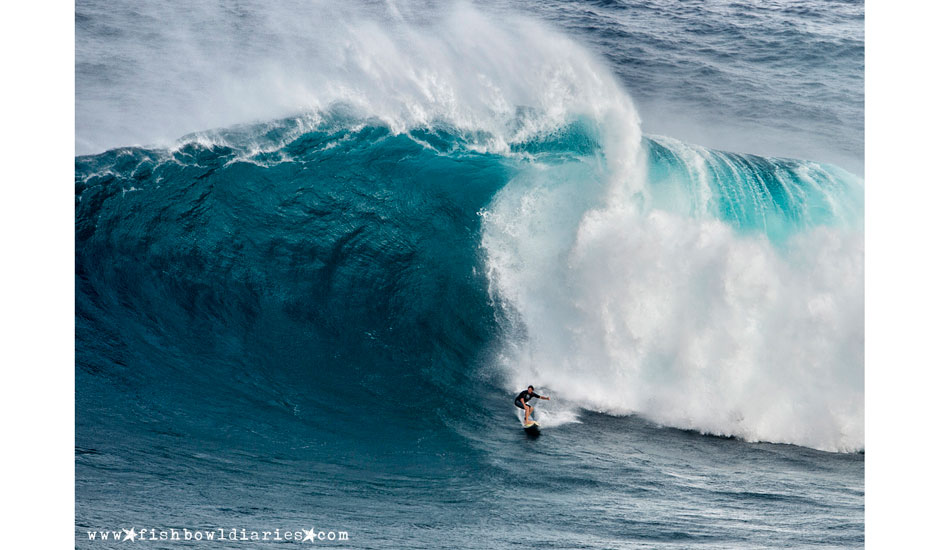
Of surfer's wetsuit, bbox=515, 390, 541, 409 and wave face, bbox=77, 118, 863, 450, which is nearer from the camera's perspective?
surfer's wetsuit, bbox=515, 390, 541, 409

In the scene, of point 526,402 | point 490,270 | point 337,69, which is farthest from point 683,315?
point 337,69

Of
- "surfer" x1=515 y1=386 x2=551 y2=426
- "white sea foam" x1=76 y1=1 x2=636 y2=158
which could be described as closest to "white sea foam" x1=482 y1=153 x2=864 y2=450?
"surfer" x1=515 y1=386 x2=551 y2=426

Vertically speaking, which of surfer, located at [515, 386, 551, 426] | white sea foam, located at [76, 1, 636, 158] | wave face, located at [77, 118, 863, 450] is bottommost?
surfer, located at [515, 386, 551, 426]

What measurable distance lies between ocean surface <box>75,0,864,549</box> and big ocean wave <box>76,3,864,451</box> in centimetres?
3

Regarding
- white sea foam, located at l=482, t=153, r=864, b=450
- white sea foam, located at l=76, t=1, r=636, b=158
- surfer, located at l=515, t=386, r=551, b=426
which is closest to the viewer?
surfer, located at l=515, t=386, r=551, b=426

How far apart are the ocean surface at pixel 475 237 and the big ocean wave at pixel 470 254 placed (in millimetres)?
26

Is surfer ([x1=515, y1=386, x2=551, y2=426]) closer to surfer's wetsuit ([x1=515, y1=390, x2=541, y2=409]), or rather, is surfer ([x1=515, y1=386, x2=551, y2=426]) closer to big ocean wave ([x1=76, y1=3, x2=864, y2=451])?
surfer's wetsuit ([x1=515, y1=390, x2=541, y2=409])

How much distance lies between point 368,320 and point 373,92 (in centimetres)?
240

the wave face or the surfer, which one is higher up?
the wave face

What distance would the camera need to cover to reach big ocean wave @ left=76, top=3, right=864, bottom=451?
6.30 meters

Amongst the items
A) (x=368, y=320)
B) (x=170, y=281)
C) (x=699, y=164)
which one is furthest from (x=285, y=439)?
(x=699, y=164)

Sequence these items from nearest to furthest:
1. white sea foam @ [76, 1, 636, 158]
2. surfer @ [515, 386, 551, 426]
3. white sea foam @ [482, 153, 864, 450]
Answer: surfer @ [515, 386, 551, 426]
white sea foam @ [482, 153, 864, 450]
white sea foam @ [76, 1, 636, 158]

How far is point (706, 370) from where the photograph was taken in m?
6.44

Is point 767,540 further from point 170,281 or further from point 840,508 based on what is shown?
point 170,281
